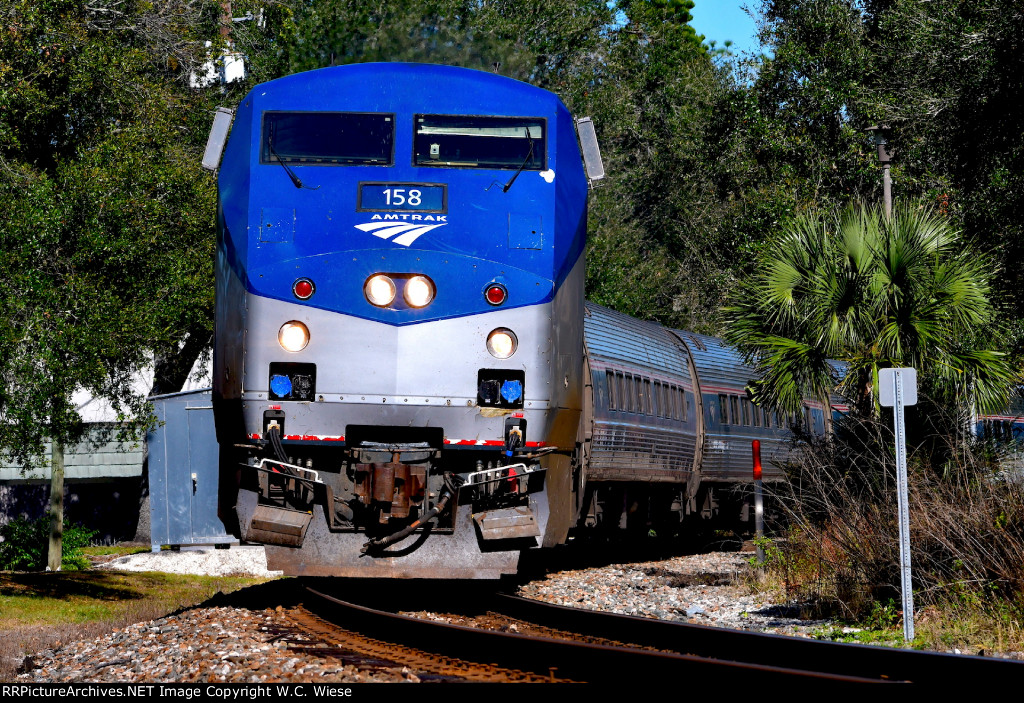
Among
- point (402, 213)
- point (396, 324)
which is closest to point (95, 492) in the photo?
point (402, 213)

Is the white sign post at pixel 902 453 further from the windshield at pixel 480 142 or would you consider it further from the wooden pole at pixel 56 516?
the wooden pole at pixel 56 516

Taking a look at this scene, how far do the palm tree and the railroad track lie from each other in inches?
214

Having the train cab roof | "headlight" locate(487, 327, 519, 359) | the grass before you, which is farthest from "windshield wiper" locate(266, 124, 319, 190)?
the train cab roof

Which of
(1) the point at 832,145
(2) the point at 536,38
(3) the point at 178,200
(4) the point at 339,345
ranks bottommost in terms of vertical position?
(4) the point at 339,345

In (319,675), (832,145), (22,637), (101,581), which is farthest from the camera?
(832,145)

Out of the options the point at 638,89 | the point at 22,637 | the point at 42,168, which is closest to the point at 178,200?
the point at 42,168

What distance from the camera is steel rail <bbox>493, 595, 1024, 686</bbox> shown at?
640 cm

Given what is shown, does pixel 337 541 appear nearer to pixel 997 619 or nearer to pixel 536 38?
pixel 997 619

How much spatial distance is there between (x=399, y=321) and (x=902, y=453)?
409 cm

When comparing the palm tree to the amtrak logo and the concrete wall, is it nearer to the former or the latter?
the amtrak logo

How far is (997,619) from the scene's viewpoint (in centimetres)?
949

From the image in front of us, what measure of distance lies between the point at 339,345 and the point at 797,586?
6.39 metres

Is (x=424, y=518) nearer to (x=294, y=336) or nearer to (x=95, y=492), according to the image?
(x=294, y=336)

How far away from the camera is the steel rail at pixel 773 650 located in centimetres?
640
